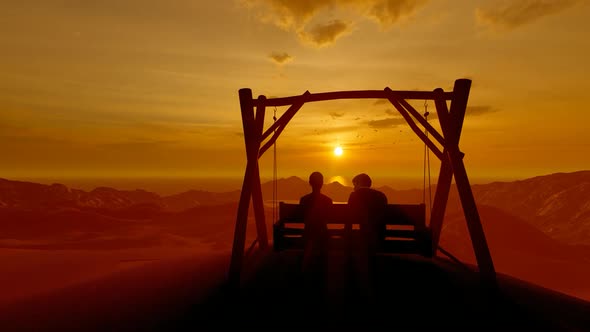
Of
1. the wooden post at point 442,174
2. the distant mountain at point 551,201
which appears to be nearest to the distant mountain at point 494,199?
the distant mountain at point 551,201

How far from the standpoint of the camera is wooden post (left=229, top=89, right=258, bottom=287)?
6.18m

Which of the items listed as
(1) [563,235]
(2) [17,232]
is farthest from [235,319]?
(1) [563,235]

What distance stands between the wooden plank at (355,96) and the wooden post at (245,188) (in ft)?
0.90

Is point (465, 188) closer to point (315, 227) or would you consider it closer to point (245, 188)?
point (315, 227)

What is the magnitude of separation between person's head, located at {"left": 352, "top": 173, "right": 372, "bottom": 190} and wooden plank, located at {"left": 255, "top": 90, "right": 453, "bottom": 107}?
1540 mm

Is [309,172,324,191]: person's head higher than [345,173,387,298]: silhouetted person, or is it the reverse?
[309,172,324,191]: person's head

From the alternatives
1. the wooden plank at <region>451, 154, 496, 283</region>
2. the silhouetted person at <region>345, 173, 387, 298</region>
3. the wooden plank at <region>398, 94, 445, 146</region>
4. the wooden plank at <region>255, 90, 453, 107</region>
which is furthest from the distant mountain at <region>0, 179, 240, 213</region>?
the wooden plank at <region>451, 154, 496, 283</region>

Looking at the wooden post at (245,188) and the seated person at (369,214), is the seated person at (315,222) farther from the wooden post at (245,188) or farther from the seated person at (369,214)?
the wooden post at (245,188)

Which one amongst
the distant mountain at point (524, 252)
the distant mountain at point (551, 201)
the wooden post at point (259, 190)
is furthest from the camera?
the distant mountain at point (551, 201)

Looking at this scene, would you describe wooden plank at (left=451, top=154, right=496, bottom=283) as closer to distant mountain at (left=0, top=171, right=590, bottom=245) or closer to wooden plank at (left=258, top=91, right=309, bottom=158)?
wooden plank at (left=258, top=91, right=309, bottom=158)

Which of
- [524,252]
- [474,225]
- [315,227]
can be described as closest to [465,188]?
[474,225]

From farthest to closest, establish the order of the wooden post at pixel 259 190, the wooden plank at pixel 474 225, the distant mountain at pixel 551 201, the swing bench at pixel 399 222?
1. the distant mountain at pixel 551 201
2. the wooden post at pixel 259 190
3. the swing bench at pixel 399 222
4. the wooden plank at pixel 474 225

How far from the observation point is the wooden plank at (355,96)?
275 inches

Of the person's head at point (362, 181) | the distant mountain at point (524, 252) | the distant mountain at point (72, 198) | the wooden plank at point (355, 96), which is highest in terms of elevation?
the wooden plank at point (355, 96)
